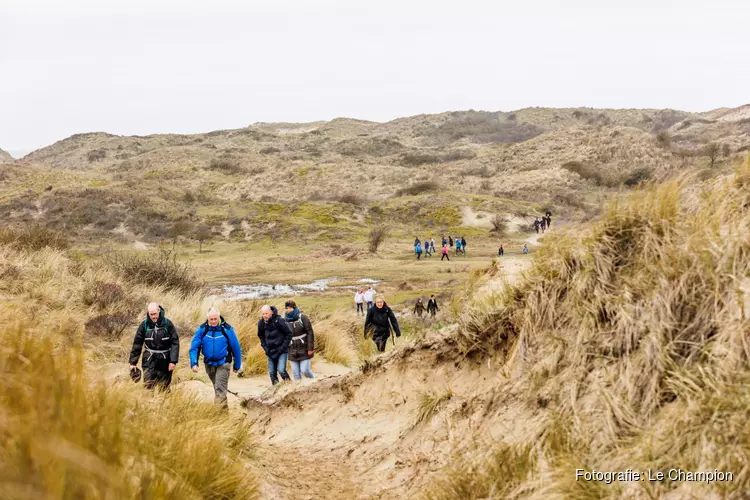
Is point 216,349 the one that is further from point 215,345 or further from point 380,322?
point 380,322

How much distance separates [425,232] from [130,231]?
2573cm

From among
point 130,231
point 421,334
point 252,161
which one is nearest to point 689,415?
point 421,334

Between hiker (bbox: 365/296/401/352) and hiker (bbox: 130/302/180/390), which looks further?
hiker (bbox: 365/296/401/352)

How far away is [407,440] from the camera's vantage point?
235 inches

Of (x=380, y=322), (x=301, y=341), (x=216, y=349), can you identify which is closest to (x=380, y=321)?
(x=380, y=322)

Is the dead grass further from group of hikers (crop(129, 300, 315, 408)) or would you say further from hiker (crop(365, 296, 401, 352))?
hiker (crop(365, 296, 401, 352))

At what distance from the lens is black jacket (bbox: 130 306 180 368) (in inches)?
321

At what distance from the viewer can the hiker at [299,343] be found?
34.9 ft

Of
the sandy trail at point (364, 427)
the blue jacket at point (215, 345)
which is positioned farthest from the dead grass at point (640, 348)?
the blue jacket at point (215, 345)

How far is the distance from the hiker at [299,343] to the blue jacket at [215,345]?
77.0 inches

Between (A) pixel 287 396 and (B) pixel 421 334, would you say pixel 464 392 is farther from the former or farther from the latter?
(A) pixel 287 396

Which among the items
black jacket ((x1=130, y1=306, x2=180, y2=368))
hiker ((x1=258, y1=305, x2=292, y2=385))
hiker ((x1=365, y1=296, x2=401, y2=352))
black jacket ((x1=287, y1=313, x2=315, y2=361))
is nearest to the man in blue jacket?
black jacket ((x1=130, y1=306, x2=180, y2=368))

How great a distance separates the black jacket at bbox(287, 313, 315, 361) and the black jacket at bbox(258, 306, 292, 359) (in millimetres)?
100

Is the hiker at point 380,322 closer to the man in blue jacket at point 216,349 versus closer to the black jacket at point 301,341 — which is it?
the black jacket at point 301,341
